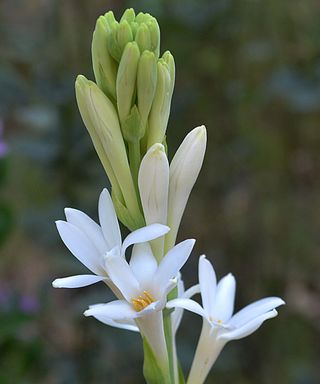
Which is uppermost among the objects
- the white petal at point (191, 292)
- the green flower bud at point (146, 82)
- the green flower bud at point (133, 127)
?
the green flower bud at point (146, 82)

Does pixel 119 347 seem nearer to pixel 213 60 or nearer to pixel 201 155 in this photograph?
pixel 213 60

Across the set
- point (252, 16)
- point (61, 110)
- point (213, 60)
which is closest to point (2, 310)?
point (61, 110)

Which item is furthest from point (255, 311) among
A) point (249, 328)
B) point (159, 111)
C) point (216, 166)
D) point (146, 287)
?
point (216, 166)

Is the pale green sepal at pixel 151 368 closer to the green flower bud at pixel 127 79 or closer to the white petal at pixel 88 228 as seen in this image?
the white petal at pixel 88 228

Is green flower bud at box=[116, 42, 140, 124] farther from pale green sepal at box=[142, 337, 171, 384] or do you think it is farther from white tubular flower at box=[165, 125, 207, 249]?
pale green sepal at box=[142, 337, 171, 384]

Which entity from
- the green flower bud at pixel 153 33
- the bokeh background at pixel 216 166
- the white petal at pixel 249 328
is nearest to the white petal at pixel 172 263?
the white petal at pixel 249 328
